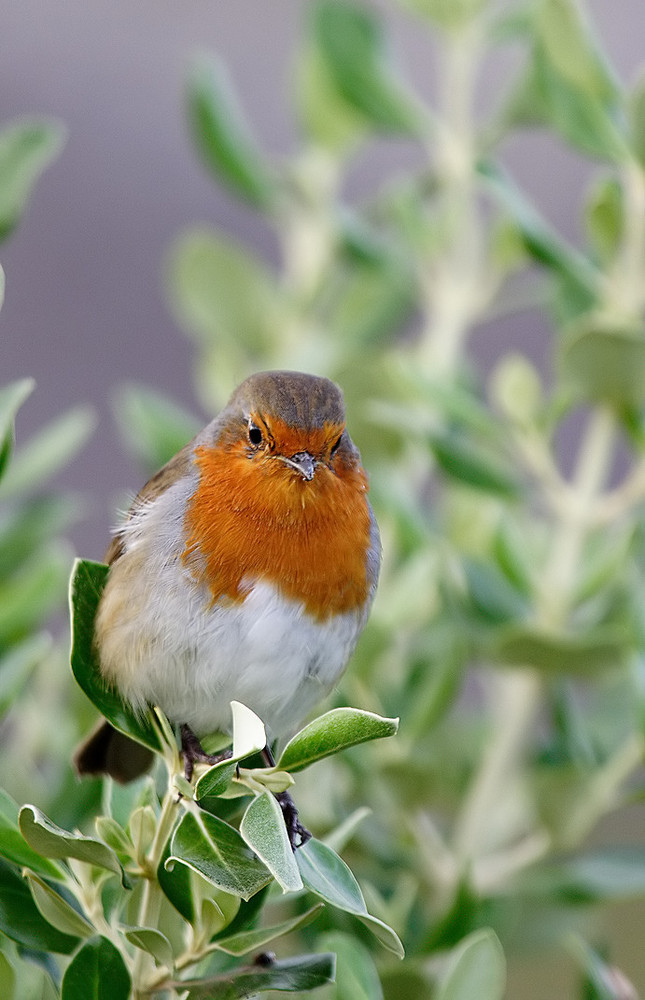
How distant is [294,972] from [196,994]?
12 centimetres

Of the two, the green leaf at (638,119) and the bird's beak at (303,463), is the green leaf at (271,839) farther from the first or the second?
the green leaf at (638,119)

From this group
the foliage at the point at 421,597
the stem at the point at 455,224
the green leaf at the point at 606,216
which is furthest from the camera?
the stem at the point at 455,224

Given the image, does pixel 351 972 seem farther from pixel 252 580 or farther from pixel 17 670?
pixel 252 580

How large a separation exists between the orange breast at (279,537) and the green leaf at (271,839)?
2.04 ft

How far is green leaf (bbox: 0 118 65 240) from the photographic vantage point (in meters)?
1.62

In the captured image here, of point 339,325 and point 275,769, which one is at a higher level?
point 339,325

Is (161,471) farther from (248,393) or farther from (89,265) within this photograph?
(89,265)

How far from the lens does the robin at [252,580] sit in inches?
73.4

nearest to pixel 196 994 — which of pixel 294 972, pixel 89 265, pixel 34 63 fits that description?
pixel 294 972

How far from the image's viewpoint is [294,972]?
1438 millimetres

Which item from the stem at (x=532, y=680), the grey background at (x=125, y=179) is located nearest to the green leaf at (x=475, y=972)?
the stem at (x=532, y=680)

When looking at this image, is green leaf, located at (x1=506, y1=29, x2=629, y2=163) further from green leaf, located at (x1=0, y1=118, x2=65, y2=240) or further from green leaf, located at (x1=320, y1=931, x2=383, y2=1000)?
green leaf, located at (x1=320, y1=931, x2=383, y2=1000)

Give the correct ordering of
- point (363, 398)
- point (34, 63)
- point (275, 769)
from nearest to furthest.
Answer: point (275, 769) → point (363, 398) → point (34, 63)

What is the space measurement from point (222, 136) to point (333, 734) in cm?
160
